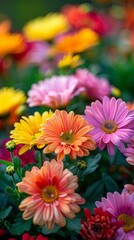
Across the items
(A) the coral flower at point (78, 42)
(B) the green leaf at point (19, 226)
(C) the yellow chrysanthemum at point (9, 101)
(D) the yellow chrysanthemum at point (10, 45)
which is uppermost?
(D) the yellow chrysanthemum at point (10, 45)

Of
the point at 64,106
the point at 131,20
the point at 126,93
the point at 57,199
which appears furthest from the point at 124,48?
the point at 57,199


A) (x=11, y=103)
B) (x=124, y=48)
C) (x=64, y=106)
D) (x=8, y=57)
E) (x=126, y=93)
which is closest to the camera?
(x=64, y=106)

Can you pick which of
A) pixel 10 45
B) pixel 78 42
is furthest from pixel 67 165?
pixel 10 45

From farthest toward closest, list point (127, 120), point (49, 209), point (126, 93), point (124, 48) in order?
point (124, 48), point (126, 93), point (127, 120), point (49, 209)

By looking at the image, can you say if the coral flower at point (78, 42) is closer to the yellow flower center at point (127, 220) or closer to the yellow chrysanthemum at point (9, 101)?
the yellow chrysanthemum at point (9, 101)

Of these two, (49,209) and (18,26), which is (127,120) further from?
(18,26)

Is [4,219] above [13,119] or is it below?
below

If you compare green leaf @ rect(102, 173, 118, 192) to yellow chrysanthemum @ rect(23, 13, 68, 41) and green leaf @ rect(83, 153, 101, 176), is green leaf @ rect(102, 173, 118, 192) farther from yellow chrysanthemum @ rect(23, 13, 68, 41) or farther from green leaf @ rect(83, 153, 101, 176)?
yellow chrysanthemum @ rect(23, 13, 68, 41)

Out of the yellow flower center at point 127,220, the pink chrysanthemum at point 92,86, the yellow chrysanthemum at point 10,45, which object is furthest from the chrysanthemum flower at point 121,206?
the yellow chrysanthemum at point 10,45
